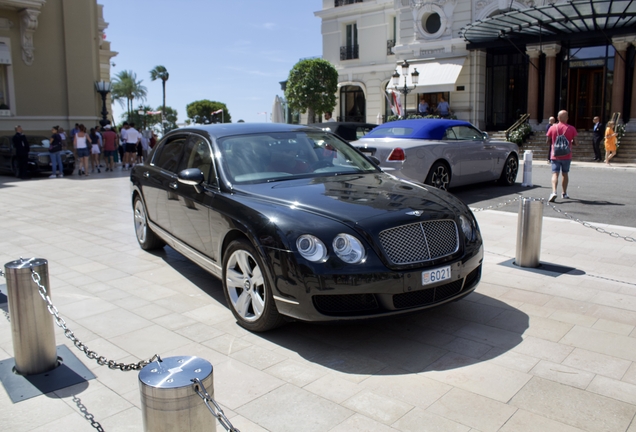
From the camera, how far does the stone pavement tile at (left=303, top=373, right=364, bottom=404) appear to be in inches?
132

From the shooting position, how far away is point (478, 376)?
3604mm

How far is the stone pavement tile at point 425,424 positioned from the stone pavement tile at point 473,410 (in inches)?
1.6

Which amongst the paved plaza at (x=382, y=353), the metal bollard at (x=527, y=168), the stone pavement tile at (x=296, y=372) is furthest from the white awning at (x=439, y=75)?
the stone pavement tile at (x=296, y=372)

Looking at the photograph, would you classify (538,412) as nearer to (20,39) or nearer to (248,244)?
(248,244)

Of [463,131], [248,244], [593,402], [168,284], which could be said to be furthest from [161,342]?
[463,131]

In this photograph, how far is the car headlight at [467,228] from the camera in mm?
4472

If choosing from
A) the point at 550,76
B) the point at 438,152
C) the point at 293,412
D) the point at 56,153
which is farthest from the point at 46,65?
the point at 293,412

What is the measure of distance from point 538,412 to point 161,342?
8.72 ft

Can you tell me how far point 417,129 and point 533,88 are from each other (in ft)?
59.1

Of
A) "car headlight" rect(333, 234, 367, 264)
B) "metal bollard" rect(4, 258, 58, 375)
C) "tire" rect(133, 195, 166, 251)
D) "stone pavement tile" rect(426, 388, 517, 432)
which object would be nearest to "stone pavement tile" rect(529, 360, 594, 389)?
"stone pavement tile" rect(426, 388, 517, 432)

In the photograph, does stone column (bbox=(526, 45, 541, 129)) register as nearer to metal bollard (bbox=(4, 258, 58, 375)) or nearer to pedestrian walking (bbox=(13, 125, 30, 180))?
pedestrian walking (bbox=(13, 125, 30, 180))

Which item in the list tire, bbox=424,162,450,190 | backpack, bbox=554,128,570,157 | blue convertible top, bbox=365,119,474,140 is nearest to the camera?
backpack, bbox=554,128,570,157

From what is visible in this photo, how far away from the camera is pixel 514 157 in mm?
13328

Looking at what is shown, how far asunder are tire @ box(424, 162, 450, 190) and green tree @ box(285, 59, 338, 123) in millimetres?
24169
